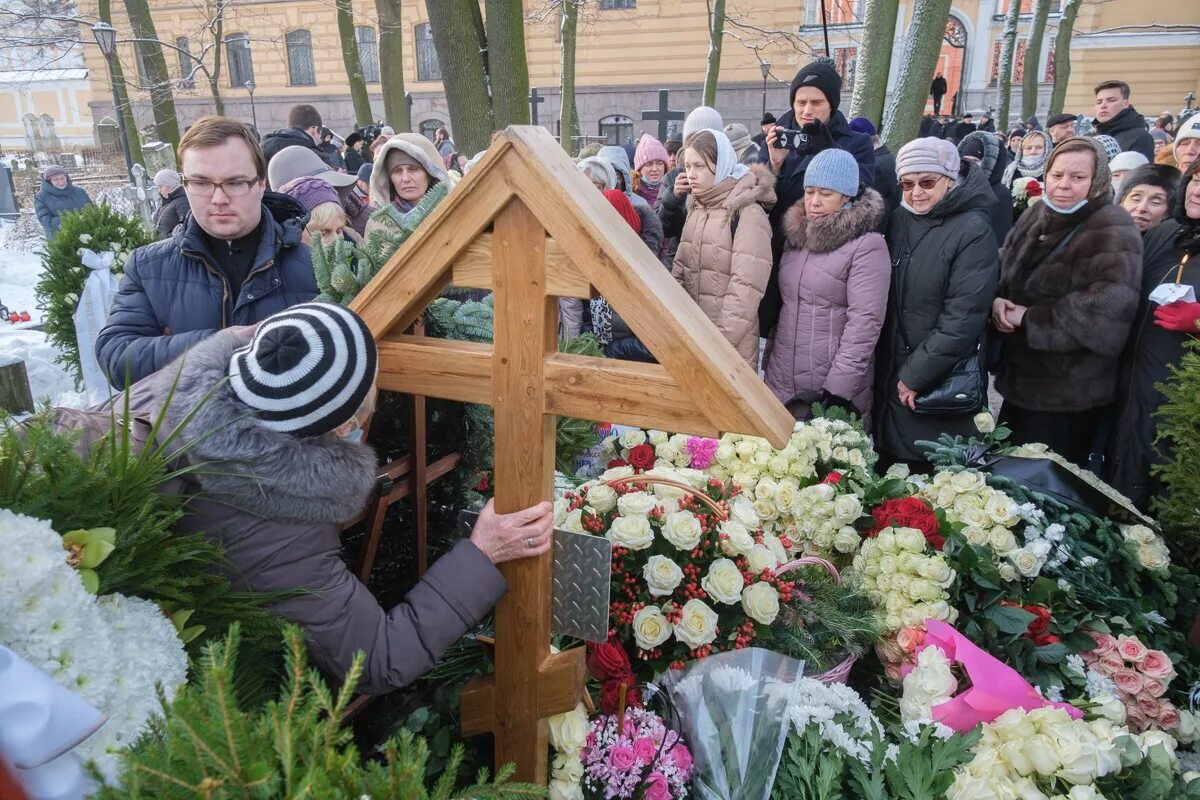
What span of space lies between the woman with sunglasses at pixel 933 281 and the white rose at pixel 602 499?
1.99 m

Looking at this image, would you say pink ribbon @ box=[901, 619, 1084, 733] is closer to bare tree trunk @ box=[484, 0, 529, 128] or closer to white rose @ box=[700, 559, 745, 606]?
white rose @ box=[700, 559, 745, 606]

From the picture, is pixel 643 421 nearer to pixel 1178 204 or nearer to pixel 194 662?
pixel 194 662

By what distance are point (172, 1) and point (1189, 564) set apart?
102 feet

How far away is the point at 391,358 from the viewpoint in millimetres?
1545

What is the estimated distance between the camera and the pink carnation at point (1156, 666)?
81.6 inches

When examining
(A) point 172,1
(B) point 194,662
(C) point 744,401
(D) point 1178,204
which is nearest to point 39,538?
(B) point 194,662

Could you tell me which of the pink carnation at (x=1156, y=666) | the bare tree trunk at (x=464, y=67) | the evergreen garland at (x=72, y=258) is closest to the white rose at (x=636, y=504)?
the pink carnation at (x=1156, y=666)

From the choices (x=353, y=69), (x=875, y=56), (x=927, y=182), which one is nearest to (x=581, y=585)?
(x=927, y=182)

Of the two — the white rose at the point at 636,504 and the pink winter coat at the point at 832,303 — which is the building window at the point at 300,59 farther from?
the white rose at the point at 636,504

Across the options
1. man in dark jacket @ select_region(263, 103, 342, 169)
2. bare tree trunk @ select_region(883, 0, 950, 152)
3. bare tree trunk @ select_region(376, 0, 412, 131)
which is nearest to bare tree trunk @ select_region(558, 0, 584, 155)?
bare tree trunk @ select_region(376, 0, 412, 131)

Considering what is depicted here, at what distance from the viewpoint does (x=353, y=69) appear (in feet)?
48.0

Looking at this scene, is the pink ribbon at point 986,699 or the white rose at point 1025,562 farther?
the white rose at point 1025,562

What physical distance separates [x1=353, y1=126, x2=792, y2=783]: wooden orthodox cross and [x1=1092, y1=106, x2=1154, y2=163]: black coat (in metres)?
7.80

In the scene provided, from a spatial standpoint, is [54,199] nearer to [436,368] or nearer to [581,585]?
[436,368]
